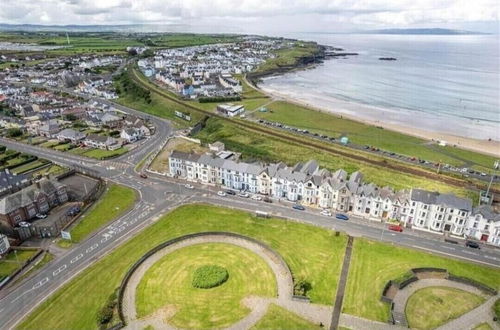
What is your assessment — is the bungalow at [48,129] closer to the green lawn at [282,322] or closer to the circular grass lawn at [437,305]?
the green lawn at [282,322]

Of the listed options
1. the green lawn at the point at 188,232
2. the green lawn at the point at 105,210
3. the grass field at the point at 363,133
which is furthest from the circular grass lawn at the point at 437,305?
the grass field at the point at 363,133

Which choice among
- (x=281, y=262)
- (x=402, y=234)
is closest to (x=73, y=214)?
(x=281, y=262)

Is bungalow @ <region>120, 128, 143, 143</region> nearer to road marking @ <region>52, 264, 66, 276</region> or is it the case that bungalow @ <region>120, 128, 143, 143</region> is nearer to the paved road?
the paved road

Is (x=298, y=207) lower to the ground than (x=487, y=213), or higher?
lower

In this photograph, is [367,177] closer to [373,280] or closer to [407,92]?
[373,280]

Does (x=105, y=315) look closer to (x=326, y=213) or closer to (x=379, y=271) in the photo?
(x=379, y=271)

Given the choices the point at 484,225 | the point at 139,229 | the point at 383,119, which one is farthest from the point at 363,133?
the point at 139,229
